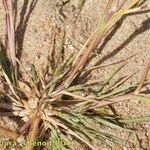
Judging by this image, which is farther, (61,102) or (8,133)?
(61,102)

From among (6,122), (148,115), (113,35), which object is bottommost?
(6,122)

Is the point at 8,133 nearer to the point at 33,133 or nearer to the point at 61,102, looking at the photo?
the point at 33,133

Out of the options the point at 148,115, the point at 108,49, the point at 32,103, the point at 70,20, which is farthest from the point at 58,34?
the point at 148,115

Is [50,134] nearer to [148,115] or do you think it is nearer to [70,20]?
[148,115]

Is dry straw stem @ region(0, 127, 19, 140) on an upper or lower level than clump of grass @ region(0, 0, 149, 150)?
lower

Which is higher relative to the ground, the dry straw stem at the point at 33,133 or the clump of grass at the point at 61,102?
the clump of grass at the point at 61,102

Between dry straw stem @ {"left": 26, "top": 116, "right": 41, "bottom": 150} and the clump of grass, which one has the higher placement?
the clump of grass

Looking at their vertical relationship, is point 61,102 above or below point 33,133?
above

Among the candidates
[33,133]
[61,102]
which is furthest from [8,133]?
[61,102]
